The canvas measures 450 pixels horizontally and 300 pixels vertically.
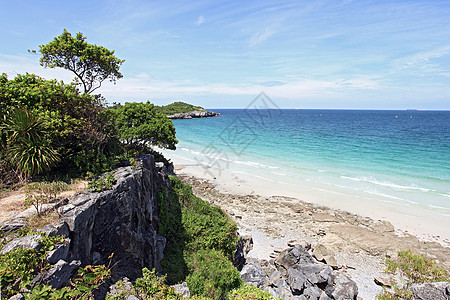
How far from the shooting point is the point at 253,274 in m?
11.4

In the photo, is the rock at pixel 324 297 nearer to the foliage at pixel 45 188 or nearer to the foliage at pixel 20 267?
the foliage at pixel 20 267

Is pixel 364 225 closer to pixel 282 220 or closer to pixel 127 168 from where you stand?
pixel 282 220

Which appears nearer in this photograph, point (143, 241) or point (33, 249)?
point (33, 249)

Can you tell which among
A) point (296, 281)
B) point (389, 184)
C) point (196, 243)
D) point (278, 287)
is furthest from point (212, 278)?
point (389, 184)

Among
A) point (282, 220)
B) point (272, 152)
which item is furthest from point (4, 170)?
point (272, 152)

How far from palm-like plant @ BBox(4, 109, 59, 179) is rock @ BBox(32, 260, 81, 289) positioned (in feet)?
15.5

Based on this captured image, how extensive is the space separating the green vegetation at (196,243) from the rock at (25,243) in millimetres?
6249

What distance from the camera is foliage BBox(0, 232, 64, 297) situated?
432cm

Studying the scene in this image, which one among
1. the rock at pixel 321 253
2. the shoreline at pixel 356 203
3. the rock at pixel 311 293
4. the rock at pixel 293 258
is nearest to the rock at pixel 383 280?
the rock at pixel 321 253

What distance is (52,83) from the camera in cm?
1011

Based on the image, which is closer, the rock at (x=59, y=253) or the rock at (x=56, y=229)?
the rock at (x=59, y=253)

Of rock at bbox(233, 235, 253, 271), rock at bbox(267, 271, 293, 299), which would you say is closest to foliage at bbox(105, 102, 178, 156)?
rock at bbox(233, 235, 253, 271)

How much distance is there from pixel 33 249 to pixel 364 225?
62.3 feet

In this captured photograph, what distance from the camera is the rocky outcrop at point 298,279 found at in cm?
1026
